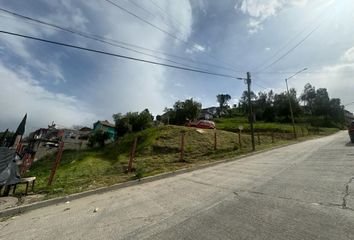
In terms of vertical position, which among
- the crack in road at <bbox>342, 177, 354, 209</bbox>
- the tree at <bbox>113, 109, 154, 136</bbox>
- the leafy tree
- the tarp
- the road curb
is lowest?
the road curb

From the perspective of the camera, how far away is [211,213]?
4.71m

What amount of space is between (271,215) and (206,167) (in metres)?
7.31

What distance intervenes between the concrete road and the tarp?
1.65 meters

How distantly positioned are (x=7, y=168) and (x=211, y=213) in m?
6.15

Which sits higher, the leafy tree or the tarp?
the leafy tree

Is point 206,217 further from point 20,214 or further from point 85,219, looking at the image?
point 20,214

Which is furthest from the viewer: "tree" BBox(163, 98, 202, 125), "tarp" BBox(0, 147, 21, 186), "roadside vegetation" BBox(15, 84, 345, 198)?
"tree" BBox(163, 98, 202, 125)

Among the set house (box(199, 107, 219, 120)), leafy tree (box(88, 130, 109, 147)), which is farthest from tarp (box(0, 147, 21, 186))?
house (box(199, 107, 219, 120))

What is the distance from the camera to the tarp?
6700mm

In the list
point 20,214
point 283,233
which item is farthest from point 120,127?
point 283,233

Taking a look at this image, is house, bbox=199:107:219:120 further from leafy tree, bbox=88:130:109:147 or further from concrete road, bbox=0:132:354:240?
concrete road, bbox=0:132:354:240

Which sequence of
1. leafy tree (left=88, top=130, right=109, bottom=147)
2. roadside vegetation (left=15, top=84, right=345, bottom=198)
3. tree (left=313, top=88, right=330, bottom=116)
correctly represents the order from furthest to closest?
tree (left=313, top=88, right=330, bottom=116) < leafy tree (left=88, top=130, right=109, bottom=147) < roadside vegetation (left=15, top=84, right=345, bottom=198)

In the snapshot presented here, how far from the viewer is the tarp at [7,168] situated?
6.70 meters

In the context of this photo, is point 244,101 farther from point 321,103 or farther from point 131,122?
point 131,122
